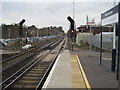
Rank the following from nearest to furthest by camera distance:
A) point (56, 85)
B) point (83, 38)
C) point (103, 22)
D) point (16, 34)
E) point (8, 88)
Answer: point (56, 85), point (8, 88), point (103, 22), point (83, 38), point (16, 34)

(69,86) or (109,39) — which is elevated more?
(109,39)

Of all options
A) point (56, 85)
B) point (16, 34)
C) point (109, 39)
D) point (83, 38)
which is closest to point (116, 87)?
point (56, 85)

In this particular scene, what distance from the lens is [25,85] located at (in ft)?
33.6

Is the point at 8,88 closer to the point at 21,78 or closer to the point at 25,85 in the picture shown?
the point at 25,85

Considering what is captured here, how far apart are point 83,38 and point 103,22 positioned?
28.6 m

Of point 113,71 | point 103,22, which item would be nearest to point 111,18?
point 103,22

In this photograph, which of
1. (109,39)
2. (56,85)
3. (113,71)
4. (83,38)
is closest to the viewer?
(56,85)

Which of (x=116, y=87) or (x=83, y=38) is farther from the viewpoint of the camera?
(x=83, y=38)

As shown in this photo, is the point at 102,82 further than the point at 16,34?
No

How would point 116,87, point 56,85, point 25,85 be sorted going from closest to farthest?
1. point 116,87
2. point 56,85
3. point 25,85

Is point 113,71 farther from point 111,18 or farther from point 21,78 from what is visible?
point 21,78

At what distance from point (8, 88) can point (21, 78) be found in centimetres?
240

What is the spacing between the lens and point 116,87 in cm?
804

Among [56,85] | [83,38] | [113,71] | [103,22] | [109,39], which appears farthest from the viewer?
[83,38]
